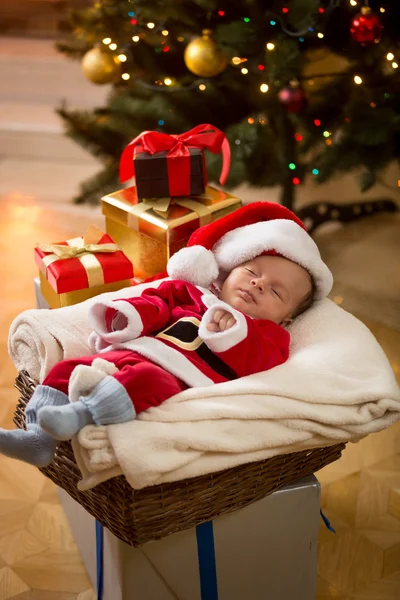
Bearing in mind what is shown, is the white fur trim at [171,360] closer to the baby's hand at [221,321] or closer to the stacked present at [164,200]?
the baby's hand at [221,321]

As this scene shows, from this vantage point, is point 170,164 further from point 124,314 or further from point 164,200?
point 124,314

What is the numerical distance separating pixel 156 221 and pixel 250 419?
2.22 feet

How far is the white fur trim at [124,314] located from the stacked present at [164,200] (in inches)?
15.8

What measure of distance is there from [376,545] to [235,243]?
673 mm

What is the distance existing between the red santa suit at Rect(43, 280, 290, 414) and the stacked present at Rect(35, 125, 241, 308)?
22cm

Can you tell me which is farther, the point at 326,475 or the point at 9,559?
the point at 326,475

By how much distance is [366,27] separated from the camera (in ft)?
6.39

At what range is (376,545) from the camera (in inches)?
59.4

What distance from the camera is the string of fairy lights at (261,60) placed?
2.08 metres

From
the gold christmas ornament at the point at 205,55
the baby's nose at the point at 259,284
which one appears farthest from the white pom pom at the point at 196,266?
the gold christmas ornament at the point at 205,55

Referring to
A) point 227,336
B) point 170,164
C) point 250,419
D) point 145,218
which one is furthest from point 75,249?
point 250,419

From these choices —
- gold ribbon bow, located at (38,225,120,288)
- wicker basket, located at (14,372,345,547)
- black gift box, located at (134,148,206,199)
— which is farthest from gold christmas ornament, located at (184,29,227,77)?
wicker basket, located at (14,372,345,547)

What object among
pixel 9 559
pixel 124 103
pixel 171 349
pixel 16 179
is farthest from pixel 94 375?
pixel 16 179

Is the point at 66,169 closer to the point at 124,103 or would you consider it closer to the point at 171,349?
the point at 124,103
